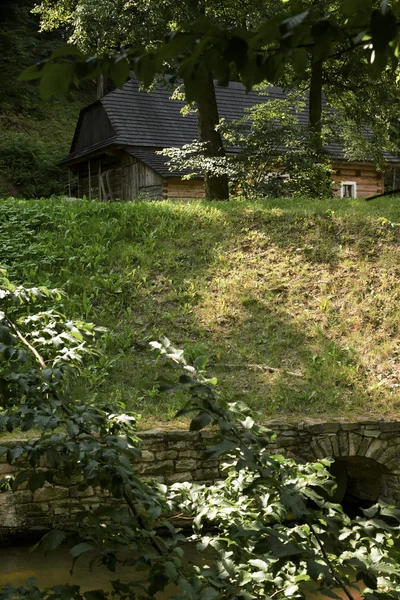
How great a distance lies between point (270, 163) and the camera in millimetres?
15359

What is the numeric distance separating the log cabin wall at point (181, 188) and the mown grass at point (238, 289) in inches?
370

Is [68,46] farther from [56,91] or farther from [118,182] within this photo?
[118,182]

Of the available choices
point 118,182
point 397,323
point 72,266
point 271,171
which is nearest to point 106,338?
point 72,266

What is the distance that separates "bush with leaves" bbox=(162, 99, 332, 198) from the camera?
15109 millimetres

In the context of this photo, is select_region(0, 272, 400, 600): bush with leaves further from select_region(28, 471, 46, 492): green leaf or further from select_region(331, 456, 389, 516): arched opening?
select_region(331, 456, 389, 516): arched opening

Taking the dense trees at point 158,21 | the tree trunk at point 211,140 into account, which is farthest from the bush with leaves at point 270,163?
the dense trees at point 158,21

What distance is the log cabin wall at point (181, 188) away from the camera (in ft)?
73.4

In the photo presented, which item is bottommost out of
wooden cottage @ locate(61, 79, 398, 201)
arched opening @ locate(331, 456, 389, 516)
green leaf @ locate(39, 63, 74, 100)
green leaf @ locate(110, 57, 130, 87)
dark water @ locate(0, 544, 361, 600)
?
arched opening @ locate(331, 456, 389, 516)

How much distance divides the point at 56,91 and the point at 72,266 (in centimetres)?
930

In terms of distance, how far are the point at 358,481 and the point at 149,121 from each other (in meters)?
19.4

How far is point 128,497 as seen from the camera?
8.32ft

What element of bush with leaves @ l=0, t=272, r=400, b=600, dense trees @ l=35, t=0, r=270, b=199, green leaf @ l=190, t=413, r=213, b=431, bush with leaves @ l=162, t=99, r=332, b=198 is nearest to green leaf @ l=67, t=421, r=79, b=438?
bush with leaves @ l=0, t=272, r=400, b=600

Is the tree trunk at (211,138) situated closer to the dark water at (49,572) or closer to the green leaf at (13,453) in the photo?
the dark water at (49,572)

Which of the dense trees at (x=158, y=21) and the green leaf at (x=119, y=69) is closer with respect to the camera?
the green leaf at (x=119, y=69)
